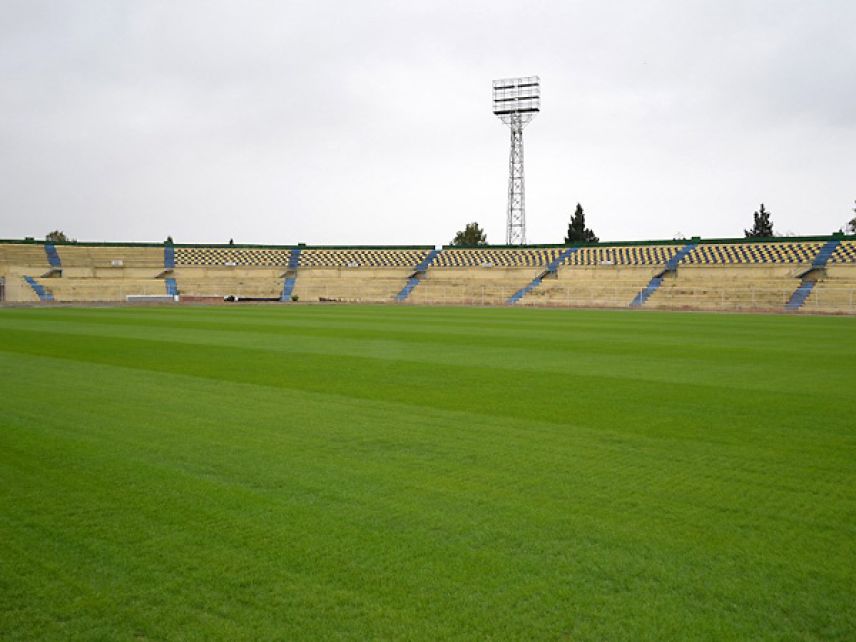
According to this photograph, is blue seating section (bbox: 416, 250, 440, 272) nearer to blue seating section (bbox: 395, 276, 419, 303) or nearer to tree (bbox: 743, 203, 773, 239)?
blue seating section (bbox: 395, 276, 419, 303)

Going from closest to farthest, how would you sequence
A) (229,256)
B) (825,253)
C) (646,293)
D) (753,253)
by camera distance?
1. (825,253)
2. (646,293)
3. (753,253)
4. (229,256)

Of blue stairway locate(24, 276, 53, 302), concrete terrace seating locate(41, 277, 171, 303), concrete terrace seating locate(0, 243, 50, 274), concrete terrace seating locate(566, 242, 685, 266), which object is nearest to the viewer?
blue stairway locate(24, 276, 53, 302)

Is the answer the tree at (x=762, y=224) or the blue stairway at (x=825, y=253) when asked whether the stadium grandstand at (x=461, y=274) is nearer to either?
the blue stairway at (x=825, y=253)

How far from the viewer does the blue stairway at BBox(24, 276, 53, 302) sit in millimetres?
52562

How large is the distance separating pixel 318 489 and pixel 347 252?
63001 millimetres

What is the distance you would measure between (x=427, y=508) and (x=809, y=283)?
45.6 m

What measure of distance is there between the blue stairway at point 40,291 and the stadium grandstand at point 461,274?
0.24 ft

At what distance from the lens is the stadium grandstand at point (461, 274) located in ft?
151

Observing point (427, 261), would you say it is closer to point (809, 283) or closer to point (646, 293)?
point (646, 293)

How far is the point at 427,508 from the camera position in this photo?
5.18m

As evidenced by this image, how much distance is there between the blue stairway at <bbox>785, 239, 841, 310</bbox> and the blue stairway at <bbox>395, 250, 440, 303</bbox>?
26424mm

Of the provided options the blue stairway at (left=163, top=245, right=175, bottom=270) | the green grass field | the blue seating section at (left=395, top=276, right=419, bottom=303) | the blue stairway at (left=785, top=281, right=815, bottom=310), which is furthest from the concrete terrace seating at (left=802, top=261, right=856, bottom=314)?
the blue stairway at (left=163, top=245, right=175, bottom=270)

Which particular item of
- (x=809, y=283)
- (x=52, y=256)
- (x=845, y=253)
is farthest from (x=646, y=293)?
(x=52, y=256)

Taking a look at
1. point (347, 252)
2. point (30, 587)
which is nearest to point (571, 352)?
point (30, 587)
